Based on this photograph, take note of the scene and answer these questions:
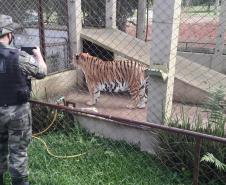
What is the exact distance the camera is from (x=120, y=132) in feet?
15.2

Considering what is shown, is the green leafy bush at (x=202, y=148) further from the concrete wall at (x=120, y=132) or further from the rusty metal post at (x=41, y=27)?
the rusty metal post at (x=41, y=27)

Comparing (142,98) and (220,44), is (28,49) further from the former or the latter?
(220,44)

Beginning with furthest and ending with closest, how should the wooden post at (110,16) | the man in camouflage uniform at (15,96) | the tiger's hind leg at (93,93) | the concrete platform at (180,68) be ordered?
the wooden post at (110,16) → the tiger's hind leg at (93,93) → the concrete platform at (180,68) → the man in camouflage uniform at (15,96)

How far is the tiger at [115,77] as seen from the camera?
5.98m

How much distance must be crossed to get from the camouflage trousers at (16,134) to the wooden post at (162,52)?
1.49 m

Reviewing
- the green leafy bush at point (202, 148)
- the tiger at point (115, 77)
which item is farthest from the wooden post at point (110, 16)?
the green leafy bush at point (202, 148)

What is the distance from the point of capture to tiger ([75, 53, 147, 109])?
19.6 feet

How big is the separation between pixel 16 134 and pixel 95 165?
1.19 meters

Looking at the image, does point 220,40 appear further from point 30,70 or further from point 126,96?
point 30,70

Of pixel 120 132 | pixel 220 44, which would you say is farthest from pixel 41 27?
pixel 220 44

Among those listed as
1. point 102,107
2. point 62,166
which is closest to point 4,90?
point 62,166

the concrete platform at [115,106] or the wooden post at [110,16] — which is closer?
the concrete platform at [115,106]

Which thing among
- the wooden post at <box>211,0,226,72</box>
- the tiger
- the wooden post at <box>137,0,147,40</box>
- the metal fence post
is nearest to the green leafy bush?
the tiger

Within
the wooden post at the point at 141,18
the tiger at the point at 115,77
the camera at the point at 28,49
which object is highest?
the wooden post at the point at 141,18
